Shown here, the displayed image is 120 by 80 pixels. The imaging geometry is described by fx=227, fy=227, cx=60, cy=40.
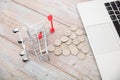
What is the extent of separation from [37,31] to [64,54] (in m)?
0.15

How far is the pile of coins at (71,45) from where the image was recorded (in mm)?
844

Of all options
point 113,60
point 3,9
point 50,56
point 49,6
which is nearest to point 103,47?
point 113,60

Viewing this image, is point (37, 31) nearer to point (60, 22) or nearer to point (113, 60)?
point (60, 22)

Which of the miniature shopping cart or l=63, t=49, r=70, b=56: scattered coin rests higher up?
the miniature shopping cart

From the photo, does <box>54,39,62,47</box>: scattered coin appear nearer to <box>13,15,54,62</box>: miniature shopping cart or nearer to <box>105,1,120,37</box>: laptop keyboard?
<box>13,15,54,62</box>: miniature shopping cart

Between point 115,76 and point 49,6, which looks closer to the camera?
point 115,76

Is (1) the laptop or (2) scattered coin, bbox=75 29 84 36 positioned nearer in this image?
(1) the laptop

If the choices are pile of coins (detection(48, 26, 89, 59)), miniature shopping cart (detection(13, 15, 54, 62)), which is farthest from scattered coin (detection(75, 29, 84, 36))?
miniature shopping cart (detection(13, 15, 54, 62))

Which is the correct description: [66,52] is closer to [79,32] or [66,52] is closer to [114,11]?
[79,32]

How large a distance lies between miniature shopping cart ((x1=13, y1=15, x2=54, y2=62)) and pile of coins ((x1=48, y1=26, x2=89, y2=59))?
0.03m

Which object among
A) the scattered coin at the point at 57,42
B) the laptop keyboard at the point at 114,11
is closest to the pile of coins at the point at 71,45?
the scattered coin at the point at 57,42

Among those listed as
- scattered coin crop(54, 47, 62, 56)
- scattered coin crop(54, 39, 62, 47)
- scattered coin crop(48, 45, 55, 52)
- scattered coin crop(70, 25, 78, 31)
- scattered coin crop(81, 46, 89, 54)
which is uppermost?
scattered coin crop(70, 25, 78, 31)

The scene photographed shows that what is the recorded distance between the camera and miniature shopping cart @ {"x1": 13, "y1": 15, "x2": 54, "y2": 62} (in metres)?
0.85

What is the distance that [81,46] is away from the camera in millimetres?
854
